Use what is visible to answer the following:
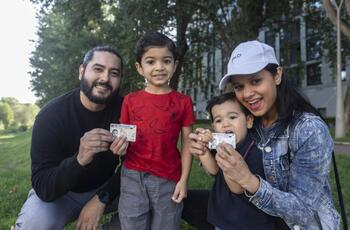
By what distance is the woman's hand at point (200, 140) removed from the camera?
98.0 inches

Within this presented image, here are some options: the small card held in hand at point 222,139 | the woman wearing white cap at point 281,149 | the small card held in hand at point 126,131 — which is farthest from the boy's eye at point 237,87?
the small card held in hand at point 126,131

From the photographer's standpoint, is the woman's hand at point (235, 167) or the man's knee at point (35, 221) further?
the man's knee at point (35, 221)

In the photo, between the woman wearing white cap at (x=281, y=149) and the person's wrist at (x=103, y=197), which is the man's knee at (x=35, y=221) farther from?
the woman wearing white cap at (x=281, y=149)

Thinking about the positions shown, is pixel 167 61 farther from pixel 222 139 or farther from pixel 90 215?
pixel 90 215

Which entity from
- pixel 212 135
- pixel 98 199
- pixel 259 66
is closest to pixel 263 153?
pixel 212 135

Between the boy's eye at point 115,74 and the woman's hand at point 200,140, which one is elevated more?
the boy's eye at point 115,74

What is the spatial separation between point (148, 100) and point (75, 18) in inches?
578

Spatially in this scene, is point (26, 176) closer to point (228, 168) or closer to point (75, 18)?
point (228, 168)

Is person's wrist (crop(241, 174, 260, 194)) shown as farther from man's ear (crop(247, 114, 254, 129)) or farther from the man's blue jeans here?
the man's blue jeans

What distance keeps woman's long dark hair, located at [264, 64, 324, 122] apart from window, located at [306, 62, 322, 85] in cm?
3414

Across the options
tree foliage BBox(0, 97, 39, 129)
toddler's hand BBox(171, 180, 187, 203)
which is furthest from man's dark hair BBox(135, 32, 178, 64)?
tree foliage BBox(0, 97, 39, 129)

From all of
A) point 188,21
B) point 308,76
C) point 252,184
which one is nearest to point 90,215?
point 252,184

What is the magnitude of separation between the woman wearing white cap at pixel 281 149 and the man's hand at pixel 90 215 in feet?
4.01

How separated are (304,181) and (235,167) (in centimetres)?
46
